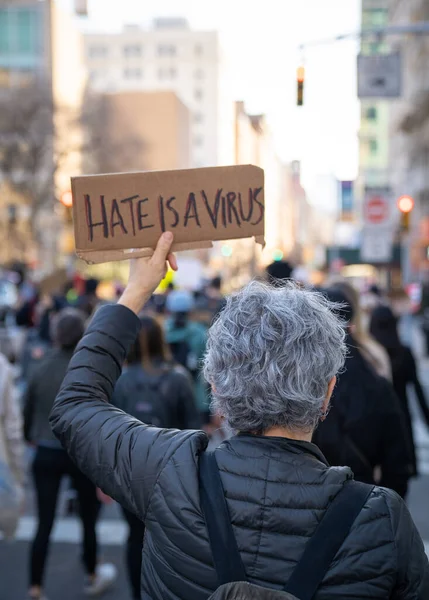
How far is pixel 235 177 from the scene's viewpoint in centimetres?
214

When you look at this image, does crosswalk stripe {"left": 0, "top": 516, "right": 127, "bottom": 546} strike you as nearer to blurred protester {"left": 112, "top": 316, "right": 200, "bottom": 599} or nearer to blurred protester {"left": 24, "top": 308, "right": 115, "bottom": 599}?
blurred protester {"left": 24, "top": 308, "right": 115, "bottom": 599}

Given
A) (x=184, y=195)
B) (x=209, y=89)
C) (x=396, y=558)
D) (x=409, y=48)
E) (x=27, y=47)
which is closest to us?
(x=396, y=558)

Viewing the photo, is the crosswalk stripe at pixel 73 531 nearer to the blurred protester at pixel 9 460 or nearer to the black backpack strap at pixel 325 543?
the blurred protester at pixel 9 460

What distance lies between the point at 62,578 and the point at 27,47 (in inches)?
2254

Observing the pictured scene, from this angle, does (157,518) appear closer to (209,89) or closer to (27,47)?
(27,47)

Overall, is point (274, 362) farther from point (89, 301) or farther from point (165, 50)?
point (165, 50)

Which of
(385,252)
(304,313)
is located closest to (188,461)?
(304,313)

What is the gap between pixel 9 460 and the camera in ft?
15.3

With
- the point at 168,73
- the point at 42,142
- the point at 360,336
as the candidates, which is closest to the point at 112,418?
the point at 360,336

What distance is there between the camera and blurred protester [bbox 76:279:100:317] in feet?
29.3

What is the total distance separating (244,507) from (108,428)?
0.42m

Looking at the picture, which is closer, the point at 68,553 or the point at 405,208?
the point at 68,553

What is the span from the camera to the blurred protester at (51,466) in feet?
16.0

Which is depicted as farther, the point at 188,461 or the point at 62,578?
the point at 62,578
